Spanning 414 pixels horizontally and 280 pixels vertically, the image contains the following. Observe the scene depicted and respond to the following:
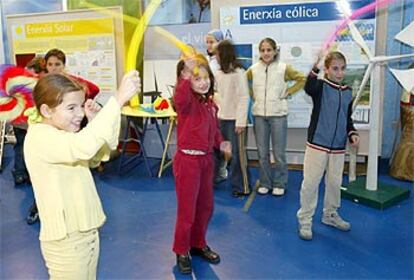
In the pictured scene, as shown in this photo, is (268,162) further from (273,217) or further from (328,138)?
(328,138)

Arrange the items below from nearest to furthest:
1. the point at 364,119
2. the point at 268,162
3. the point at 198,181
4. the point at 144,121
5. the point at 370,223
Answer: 1. the point at 198,181
2. the point at 370,223
3. the point at 268,162
4. the point at 364,119
5. the point at 144,121

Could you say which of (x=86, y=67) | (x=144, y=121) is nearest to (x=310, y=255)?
(x=144, y=121)

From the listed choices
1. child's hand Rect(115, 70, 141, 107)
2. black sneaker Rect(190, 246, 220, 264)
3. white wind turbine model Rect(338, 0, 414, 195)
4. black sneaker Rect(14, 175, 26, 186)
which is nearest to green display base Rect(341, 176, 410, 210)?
white wind turbine model Rect(338, 0, 414, 195)

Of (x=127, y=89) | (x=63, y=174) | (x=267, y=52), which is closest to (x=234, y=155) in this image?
(x=267, y=52)

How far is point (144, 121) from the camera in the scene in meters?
5.25

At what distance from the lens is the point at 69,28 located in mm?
5469

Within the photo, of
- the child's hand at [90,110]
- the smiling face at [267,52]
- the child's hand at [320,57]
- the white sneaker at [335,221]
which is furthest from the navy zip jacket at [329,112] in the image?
the child's hand at [90,110]

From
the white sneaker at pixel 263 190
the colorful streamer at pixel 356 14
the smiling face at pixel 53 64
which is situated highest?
the colorful streamer at pixel 356 14

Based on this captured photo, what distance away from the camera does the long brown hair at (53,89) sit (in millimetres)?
1548

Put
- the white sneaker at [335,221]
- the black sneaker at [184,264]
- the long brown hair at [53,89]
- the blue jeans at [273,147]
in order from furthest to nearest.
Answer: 1. the blue jeans at [273,147]
2. the white sneaker at [335,221]
3. the black sneaker at [184,264]
4. the long brown hair at [53,89]

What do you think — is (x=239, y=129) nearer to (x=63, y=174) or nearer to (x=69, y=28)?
(x=63, y=174)

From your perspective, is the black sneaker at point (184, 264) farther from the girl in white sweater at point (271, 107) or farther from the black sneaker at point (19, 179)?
the black sneaker at point (19, 179)

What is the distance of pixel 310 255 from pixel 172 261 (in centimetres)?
92

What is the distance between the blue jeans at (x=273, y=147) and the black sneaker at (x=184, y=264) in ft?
5.29
